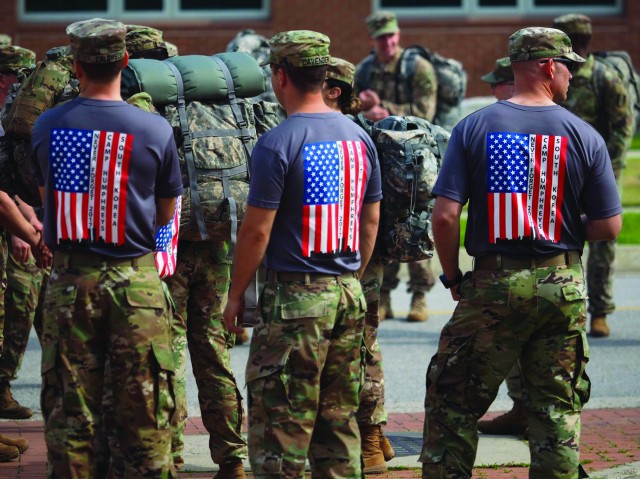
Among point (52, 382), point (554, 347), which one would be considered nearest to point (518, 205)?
point (554, 347)

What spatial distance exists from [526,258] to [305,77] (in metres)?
1.20

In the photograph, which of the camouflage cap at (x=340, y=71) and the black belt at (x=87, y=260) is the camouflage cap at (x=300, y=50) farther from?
the black belt at (x=87, y=260)

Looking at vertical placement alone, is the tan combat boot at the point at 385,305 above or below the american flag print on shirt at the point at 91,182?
below

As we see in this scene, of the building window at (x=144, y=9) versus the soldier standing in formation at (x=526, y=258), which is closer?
the soldier standing in formation at (x=526, y=258)

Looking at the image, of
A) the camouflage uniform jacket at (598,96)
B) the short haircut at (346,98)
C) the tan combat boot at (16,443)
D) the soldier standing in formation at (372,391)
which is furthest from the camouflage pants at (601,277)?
the tan combat boot at (16,443)

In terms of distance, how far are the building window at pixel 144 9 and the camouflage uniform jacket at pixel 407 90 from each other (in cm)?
1069

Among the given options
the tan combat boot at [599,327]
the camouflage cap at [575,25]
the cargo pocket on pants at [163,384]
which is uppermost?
the camouflage cap at [575,25]

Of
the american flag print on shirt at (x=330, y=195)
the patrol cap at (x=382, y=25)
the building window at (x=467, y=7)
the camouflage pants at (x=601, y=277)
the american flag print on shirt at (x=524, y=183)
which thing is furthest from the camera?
the building window at (x=467, y=7)

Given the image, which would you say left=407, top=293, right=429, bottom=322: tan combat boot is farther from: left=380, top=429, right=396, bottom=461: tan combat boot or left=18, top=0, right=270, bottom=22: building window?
left=18, top=0, right=270, bottom=22: building window

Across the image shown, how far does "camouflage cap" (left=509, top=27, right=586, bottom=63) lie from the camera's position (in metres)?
5.53

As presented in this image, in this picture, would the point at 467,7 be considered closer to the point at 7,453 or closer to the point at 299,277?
the point at 7,453

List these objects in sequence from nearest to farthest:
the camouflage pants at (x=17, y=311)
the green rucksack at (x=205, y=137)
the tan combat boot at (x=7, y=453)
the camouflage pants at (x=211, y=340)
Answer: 1. the green rucksack at (x=205, y=137)
2. the camouflage pants at (x=211, y=340)
3. the tan combat boot at (x=7, y=453)
4. the camouflage pants at (x=17, y=311)

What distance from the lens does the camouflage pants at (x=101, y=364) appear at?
16.5 feet

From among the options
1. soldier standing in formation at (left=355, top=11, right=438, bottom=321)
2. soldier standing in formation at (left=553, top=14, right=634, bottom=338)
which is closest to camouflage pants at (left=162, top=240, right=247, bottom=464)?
soldier standing in formation at (left=553, top=14, right=634, bottom=338)
